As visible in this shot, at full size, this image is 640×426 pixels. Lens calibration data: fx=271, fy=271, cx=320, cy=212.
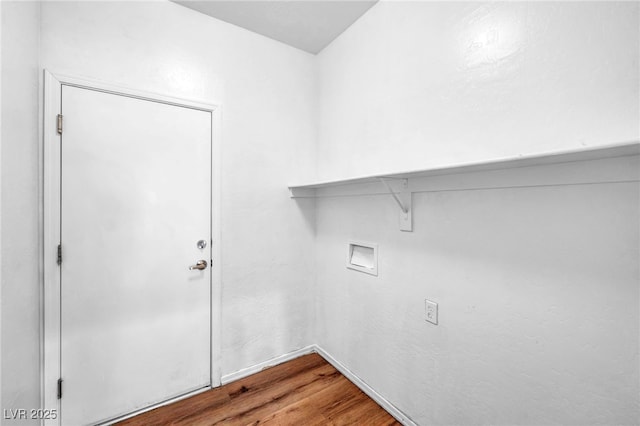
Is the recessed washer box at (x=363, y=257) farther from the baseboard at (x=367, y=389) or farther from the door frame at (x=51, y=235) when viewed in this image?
the door frame at (x=51, y=235)

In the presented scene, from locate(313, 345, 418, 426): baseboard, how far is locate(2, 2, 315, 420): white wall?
0.84 feet

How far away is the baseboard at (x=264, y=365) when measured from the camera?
6.55ft

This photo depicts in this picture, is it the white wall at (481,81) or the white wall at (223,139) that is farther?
the white wall at (223,139)

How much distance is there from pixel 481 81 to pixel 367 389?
1.98m

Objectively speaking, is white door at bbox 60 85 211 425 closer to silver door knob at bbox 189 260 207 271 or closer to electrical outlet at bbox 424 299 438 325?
silver door knob at bbox 189 260 207 271

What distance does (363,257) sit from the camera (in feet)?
6.49

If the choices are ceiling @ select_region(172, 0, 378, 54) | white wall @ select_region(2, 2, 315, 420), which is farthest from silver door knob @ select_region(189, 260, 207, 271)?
ceiling @ select_region(172, 0, 378, 54)

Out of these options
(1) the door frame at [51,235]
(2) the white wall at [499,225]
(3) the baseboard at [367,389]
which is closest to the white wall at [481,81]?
(2) the white wall at [499,225]

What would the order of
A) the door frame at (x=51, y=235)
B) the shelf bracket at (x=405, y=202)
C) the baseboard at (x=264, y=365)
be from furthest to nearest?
the baseboard at (x=264, y=365) < the shelf bracket at (x=405, y=202) < the door frame at (x=51, y=235)

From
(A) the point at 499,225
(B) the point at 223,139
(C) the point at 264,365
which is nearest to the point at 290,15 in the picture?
(B) the point at 223,139

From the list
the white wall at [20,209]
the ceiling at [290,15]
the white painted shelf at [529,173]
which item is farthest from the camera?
the ceiling at [290,15]

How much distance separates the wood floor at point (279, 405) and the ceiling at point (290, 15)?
8.71 feet

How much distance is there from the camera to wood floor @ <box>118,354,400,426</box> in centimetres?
164

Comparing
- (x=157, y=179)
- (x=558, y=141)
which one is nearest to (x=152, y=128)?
(x=157, y=179)
